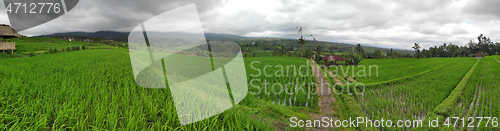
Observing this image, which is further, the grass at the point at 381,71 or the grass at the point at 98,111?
the grass at the point at 381,71

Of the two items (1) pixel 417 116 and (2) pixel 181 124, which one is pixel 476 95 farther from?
(2) pixel 181 124

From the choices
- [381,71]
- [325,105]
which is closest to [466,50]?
[381,71]

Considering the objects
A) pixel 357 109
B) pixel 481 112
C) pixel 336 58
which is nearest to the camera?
pixel 481 112

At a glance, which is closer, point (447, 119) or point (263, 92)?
point (447, 119)

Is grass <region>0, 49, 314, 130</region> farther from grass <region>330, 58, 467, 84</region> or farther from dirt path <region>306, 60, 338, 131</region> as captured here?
grass <region>330, 58, 467, 84</region>

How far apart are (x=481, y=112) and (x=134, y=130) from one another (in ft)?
36.2

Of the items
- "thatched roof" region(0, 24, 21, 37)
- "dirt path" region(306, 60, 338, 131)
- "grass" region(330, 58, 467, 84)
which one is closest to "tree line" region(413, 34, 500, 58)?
"grass" region(330, 58, 467, 84)

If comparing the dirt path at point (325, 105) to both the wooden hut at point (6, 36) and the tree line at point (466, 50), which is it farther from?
the tree line at point (466, 50)

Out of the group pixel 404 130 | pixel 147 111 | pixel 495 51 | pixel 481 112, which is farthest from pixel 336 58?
pixel 495 51

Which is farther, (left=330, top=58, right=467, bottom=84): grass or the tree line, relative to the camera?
the tree line

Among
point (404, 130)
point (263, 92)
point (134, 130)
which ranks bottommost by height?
point (404, 130)

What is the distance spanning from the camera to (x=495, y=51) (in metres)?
50.4

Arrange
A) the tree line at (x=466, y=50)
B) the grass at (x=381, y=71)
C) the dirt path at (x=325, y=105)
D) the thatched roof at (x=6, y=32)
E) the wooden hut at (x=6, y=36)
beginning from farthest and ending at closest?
the tree line at (x=466, y=50) < the wooden hut at (x=6, y=36) < the thatched roof at (x=6, y=32) < the grass at (x=381, y=71) < the dirt path at (x=325, y=105)

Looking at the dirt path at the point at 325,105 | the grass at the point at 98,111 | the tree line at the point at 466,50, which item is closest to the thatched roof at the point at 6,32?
the grass at the point at 98,111
